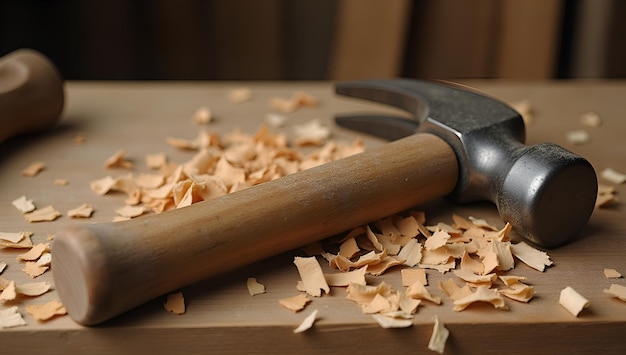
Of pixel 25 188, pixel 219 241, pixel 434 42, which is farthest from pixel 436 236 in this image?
pixel 434 42

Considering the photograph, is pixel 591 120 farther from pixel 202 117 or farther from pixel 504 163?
pixel 202 117

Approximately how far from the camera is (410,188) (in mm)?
766

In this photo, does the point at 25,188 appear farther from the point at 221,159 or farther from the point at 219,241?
the point at 219,241

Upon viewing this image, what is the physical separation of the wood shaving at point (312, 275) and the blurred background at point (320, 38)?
99 centimetres

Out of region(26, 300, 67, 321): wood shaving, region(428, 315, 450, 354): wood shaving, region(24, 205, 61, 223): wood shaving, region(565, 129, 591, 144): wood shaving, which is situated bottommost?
region(428, 315, 450, 354): wood shaving

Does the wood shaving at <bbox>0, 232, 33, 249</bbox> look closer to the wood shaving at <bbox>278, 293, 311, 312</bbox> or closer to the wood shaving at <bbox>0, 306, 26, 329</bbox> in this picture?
the wood shaving at <bbox>0, 306, 26, 329</bbox>

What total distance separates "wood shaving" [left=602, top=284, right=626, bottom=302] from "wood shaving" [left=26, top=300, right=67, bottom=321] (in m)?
0.48

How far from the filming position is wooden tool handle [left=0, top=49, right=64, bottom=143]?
960 millimetres

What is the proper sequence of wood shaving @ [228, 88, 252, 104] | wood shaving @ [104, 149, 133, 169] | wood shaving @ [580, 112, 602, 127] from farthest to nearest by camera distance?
1. wood shaving @ [228, 88, 252, 104]
2. wood shaving @ [580, 112, 602, 127]
3. wood shaving @ [104, 149, 133, 169]

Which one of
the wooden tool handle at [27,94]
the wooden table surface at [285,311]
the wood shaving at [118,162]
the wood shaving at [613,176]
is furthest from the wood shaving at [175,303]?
the wood shaving at [613,176]

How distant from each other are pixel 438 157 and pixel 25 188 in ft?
1.57

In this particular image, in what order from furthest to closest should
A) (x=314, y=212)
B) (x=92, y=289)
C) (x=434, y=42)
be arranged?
(x=434, y=42), (x=314, y=212), (x=92, y=289)

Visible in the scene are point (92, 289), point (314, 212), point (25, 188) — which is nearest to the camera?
point (92, 289)

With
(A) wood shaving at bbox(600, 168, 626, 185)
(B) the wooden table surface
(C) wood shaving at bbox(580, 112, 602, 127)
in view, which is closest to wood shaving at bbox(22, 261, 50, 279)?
(B) the wooden table surface
